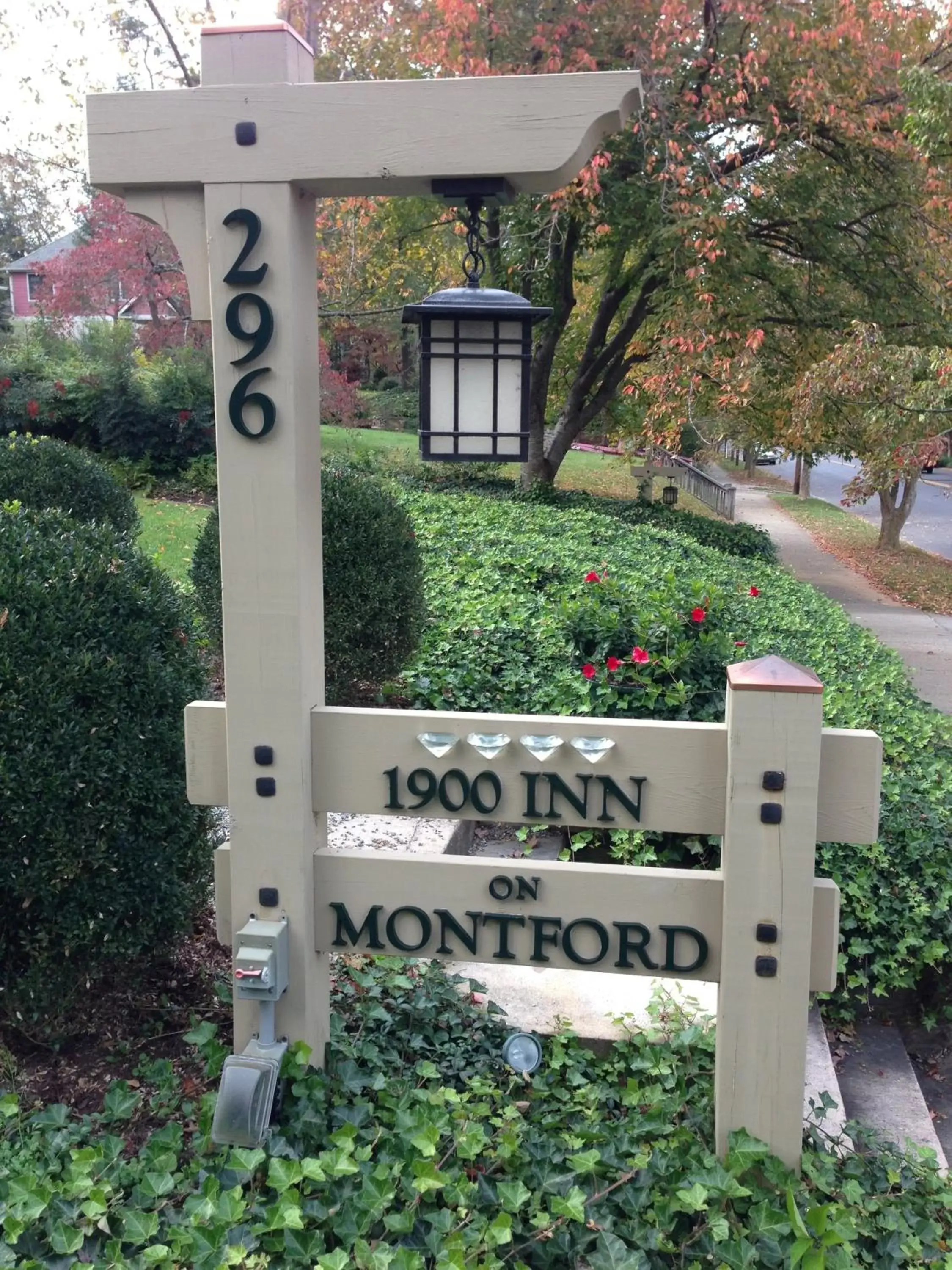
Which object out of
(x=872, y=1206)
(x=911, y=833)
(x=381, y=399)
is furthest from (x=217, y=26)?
(x=381, y=399)

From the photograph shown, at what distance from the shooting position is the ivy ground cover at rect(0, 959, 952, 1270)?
202 centimetres

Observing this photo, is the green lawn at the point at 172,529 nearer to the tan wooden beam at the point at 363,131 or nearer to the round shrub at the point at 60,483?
the round shrub at the point at 60,483

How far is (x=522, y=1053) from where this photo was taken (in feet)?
8.36

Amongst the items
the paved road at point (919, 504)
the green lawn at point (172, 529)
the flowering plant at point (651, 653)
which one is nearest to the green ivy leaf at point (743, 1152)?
the flowering plant at point (651, 653)


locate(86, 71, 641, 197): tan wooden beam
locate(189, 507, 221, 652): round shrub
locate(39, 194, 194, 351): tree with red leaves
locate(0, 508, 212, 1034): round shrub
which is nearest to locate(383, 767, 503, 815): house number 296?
locate(0, 508, 212, 1034): round shrub

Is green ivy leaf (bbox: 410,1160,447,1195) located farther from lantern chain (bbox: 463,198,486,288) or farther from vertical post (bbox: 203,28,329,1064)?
lantern chain (bbox: 463,198,486,288)

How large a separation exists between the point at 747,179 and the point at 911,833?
10.7 meters

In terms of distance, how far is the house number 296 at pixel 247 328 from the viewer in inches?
88.6

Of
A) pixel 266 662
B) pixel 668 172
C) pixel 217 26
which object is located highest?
pixel 668 172

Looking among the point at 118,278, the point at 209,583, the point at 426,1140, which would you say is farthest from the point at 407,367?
the point at 426,1140

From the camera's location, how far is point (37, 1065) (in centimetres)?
285

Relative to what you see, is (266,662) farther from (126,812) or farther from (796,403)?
(796,403)

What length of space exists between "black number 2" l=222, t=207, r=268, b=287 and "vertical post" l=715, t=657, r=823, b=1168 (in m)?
1.34

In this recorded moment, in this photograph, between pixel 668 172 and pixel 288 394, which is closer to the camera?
pixel 288 394
